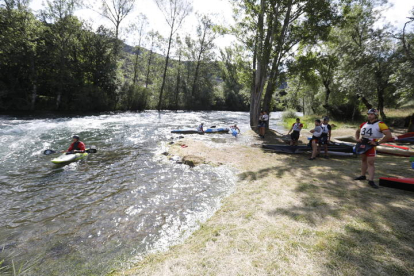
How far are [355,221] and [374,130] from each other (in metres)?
2.91

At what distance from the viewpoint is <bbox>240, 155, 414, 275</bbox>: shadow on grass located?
2342 mm

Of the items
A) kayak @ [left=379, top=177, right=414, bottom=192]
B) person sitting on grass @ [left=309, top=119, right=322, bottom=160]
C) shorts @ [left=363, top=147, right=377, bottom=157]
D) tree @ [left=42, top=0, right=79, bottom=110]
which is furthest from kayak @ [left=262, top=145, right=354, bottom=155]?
tree @ [left=42, top=0, right=79, bottom=110]

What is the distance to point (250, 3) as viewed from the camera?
1352cm

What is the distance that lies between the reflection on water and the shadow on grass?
1.96m

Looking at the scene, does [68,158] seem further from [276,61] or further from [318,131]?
[276,61]

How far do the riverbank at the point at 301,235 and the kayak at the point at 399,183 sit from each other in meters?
0.20

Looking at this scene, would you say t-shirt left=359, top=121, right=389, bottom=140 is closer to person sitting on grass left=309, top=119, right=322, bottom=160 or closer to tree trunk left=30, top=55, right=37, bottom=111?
person sitting on grass left=309, top=119, right=322, bottom=160

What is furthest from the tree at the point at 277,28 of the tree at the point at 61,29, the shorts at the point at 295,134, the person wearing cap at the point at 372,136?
the tree at the point at 61,29

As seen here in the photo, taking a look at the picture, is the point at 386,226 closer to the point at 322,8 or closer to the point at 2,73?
the point at 322,8

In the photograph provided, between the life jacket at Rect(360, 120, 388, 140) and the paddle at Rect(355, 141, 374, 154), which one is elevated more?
the life jacket at Rect(360, 120, 388, 140)

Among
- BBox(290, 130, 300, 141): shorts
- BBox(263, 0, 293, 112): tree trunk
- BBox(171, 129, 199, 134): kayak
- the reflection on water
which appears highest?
BBox(263, 0, 293, 112): tree trunk

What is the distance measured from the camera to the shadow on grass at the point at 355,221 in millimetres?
2342

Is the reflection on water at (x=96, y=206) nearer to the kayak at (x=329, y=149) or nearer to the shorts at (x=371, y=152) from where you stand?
the shorts at (x=371, y=152)

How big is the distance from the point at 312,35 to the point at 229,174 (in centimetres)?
1305
